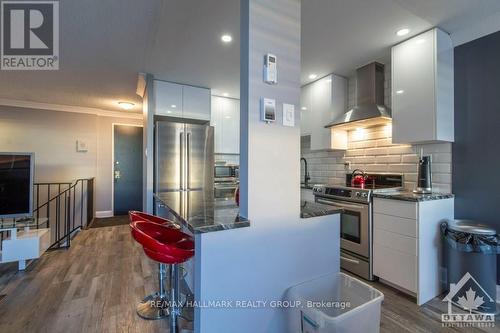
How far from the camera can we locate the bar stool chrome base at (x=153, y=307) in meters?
1.84

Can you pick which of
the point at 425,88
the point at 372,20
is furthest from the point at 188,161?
the point at 425,88

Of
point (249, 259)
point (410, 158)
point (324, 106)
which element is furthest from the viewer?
point (324, 106)

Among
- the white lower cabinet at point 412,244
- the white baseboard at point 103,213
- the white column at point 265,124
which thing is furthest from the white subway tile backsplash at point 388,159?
the white baseboard at point 103,213

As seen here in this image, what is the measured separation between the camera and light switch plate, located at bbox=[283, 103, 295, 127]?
1373 mm

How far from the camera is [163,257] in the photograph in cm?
138

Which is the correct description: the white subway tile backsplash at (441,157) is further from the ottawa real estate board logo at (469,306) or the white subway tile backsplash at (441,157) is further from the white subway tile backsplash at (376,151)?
the ottawa real estate board logo at (469,306)

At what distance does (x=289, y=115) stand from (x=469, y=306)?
2167 mm

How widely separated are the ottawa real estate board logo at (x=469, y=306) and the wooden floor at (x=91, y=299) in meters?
0.06

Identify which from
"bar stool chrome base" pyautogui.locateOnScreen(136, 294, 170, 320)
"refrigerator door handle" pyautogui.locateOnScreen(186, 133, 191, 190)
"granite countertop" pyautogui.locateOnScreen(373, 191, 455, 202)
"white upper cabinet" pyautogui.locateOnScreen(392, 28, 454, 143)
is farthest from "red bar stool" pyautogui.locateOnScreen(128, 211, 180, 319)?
"white upper cabinet" pyautogui.locateOnScreen(392, 28, 454, 143)

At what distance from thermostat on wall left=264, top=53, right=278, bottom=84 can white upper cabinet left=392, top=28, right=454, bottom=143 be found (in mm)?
1737

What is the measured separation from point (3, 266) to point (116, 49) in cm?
282

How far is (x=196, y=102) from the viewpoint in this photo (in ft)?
12.3

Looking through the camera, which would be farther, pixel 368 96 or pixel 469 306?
pixel 368 96

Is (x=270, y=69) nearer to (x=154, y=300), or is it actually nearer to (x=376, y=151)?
(x=154, y=300)
